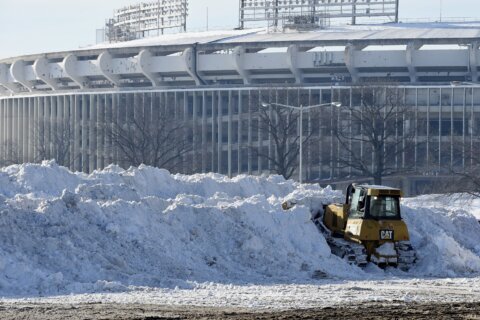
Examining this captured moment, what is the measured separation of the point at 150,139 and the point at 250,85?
17100 mm

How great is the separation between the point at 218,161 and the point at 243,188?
196 feet

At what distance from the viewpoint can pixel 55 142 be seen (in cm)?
11050

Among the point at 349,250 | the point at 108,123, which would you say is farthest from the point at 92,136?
the point at 349,250

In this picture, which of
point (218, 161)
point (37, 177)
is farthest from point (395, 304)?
point (218, 161)

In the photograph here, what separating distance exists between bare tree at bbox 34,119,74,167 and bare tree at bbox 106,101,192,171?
5.62 meters

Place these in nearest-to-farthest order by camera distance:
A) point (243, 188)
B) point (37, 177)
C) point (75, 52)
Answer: point (37, 177), point (243, 188), point (75, 52)

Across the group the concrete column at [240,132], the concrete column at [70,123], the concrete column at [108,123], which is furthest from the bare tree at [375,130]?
the concrete column at [70,123]

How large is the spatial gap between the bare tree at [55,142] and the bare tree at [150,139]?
562 centimetres

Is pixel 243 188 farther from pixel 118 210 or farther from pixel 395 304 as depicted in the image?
pixel 395 304

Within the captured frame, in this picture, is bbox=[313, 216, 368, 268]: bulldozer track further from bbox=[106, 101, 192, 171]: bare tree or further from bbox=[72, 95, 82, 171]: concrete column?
bbox=[72, 95, 82, 171]: concrete column

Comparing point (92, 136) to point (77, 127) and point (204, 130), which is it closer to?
point (77, 127)

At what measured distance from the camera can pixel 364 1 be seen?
115 meters

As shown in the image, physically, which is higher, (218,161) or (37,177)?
(37,177)

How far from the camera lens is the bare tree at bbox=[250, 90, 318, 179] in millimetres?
91000
